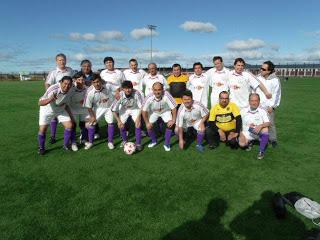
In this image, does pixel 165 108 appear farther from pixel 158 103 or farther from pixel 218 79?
pixel 218 79

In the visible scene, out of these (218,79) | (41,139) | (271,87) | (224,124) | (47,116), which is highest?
(218,79)

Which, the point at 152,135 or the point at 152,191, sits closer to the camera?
the point at 152,191

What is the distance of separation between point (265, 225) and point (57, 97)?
4579 millimetres

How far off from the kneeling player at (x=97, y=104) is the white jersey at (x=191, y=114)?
5.17 feet

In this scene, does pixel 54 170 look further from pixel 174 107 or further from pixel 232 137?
pixel 232 137

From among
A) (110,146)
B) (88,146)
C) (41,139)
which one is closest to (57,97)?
(41,139)

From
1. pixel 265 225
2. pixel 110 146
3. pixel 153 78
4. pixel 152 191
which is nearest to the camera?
pixel 265 225

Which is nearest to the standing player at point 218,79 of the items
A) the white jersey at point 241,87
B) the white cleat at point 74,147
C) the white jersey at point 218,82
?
the white jersey at point 218,82

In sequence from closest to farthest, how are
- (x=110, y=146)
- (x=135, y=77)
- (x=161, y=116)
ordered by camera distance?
1. (x=110, y=146)
2. (x=161, y=116)
3. (x=135, y=77)

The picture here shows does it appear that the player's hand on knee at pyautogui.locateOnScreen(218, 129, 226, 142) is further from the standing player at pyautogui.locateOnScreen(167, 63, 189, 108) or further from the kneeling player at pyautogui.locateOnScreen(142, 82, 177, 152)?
the standing player at pyautogui.locateOnScreen(167, 63, 189, 108)

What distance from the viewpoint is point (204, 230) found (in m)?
3.53

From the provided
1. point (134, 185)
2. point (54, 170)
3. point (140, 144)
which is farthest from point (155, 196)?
point (140, 144)

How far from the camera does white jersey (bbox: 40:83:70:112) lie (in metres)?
6.14

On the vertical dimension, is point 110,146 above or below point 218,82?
below
